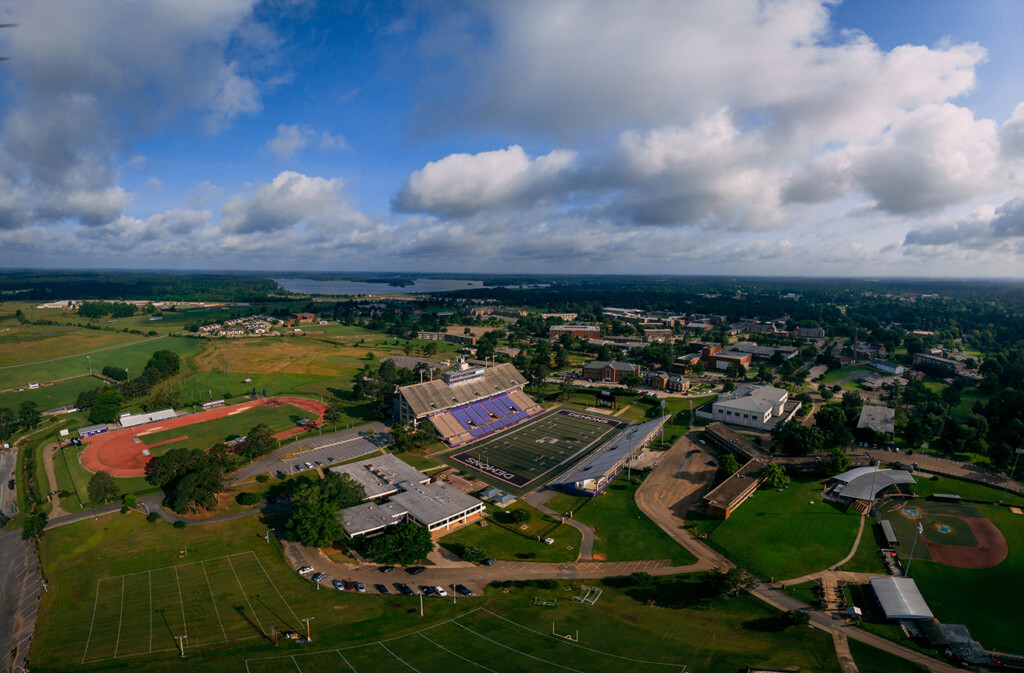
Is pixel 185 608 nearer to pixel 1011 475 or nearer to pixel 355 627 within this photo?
pixel 355 627

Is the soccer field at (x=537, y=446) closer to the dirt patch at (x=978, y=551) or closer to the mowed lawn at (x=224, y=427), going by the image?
the mowed lawn at (x=224, y=427)

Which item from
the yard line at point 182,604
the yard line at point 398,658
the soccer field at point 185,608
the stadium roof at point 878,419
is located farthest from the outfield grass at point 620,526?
the stadium roof at point 878,419

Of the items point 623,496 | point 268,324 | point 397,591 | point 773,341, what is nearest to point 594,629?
point 397,591

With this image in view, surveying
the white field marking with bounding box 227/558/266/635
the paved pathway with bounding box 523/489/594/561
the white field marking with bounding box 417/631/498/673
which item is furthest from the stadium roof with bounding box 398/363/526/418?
the white field marking with bounding box 417/631/498/673

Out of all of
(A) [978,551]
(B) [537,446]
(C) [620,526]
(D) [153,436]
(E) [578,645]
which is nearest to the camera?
(E) [578,645]

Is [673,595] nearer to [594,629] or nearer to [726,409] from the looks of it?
[594,629]

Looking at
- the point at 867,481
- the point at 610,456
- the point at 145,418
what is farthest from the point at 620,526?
the point at 145,418

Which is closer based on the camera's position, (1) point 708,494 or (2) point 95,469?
(1) point 708,494
